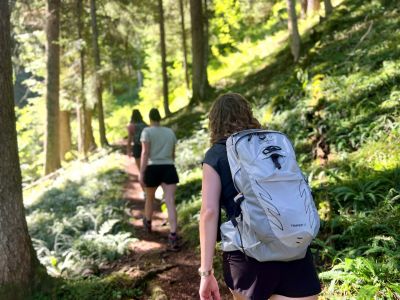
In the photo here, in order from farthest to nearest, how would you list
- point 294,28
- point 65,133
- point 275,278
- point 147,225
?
point 65,133 → point 294,28 → point 147,225 → point 275,278

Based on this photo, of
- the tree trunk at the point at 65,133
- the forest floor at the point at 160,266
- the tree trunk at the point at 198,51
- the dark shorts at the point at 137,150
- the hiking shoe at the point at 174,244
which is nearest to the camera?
the forest floor at the point at 160,266

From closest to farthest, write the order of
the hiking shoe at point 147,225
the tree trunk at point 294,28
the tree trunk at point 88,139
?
the hiking shoe at point 147,225 < the tree trunk at point 294,28 < the tree trunk at point 88,139

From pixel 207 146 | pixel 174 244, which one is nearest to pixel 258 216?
pixel 174 244

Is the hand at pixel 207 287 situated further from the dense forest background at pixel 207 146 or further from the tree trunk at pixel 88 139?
the tree trunk at pixel 88 139

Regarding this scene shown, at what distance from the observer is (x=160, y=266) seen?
6.32 m

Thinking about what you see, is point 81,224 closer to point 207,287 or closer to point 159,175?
point 159,175

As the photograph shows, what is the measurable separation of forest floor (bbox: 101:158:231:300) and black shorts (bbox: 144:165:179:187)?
3.39ft

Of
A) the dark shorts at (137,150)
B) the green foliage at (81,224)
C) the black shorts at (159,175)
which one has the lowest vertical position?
the green foliage at (81,224)

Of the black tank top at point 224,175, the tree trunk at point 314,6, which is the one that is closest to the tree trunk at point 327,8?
the tree trunk at point 314,6

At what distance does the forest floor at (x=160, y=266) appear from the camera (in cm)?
562

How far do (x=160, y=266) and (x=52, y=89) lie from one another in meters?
11.7

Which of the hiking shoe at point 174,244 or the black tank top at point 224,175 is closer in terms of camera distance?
the black tank top at point 224,175

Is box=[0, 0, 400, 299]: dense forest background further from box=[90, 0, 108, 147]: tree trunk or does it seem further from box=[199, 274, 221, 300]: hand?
box=[199, 274, 221, 300]: hand

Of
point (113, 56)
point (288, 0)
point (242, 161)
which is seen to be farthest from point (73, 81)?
point (242, 161)
